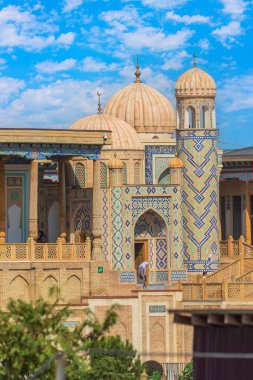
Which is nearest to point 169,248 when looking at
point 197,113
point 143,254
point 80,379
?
point 143,254

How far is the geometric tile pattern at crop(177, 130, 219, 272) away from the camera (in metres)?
48.4

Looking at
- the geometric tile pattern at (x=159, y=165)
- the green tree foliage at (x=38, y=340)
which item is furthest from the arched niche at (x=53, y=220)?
the green tree foliage at (x=38, y=340)

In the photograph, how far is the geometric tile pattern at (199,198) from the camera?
159 feet

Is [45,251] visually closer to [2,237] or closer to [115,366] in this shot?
[2,237]

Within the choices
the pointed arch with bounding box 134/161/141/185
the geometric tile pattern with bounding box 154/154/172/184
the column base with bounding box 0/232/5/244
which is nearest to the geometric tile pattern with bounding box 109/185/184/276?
the column base with bounding box 0/232/5/244

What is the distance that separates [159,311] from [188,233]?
11.5ft

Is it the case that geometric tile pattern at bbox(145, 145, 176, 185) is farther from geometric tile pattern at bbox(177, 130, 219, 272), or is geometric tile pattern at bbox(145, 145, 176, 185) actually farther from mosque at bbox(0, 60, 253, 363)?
geometric tile pattern at bbox(177, 130, 219, 272)

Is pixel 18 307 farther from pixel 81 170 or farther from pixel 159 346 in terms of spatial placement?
pixel 81 170

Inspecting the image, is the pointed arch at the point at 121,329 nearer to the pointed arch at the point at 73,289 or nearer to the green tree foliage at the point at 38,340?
the pointed arch at the point at 73,289

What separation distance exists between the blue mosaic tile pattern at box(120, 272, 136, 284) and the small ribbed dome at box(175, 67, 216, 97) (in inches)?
242

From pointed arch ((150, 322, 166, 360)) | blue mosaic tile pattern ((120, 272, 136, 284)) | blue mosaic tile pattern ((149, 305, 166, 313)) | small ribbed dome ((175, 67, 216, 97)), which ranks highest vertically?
small ribbed dome ((175, 67, 216, 97))

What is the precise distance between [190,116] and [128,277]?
577 cm

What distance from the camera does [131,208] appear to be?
4753cm

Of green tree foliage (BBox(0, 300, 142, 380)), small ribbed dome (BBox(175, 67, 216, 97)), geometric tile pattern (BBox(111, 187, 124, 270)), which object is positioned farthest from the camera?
small ribbed dome (BBox(175, 67, 216, 97))
